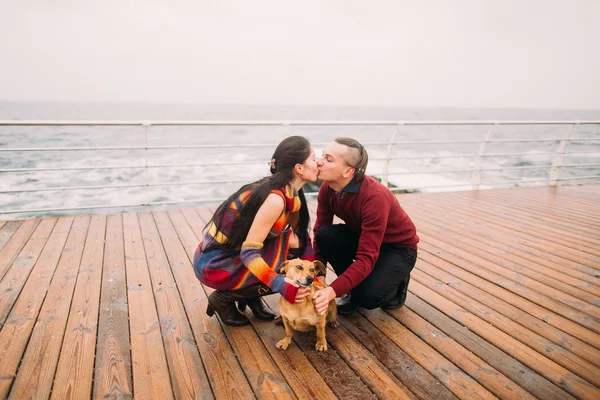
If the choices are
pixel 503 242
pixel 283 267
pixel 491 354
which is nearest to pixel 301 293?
pixel 283 267

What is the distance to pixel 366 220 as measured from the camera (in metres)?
1.97

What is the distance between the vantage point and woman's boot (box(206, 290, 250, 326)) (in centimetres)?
200

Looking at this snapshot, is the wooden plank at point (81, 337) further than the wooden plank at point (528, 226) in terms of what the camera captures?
No

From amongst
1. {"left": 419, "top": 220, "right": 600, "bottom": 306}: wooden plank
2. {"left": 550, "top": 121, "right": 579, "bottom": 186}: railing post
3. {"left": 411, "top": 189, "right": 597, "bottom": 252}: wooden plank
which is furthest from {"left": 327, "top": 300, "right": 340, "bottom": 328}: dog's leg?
{"left": 550, "top": 121, "right": 579, "bottom": 186}: railing post

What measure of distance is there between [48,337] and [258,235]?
1221 millimetres

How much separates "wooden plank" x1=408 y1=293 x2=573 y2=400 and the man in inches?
6.9

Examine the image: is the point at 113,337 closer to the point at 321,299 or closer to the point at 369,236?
the point at 321,299

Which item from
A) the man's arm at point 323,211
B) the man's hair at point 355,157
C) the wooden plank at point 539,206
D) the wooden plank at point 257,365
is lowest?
the wooden plank at point 257,365

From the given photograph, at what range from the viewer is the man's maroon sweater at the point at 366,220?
1882 mm

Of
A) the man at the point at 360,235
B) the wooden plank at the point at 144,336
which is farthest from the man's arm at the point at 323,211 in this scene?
the wooden plank at the point at 144,336

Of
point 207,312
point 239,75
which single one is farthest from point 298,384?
point 239,75

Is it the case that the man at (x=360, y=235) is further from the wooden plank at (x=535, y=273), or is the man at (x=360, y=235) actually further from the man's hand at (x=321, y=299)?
the wooden plank at (x=535, y=273)

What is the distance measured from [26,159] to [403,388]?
14609mm

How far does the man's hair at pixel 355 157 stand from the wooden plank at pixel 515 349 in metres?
1.02
